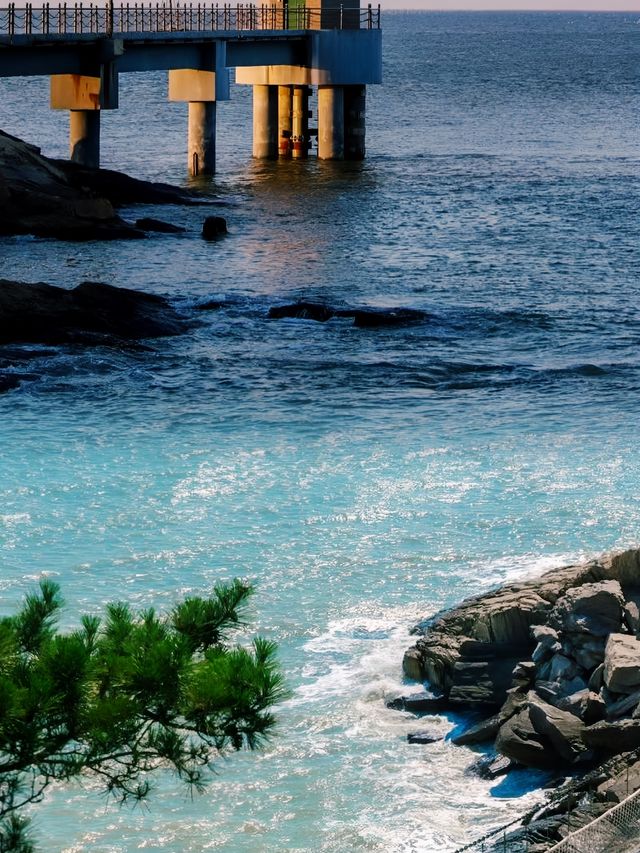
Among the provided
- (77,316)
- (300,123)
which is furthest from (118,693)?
(300,123)

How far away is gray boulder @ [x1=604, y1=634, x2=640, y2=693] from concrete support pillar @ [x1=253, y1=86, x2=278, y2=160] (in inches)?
2412

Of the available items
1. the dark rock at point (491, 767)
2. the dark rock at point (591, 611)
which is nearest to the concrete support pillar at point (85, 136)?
the dark rock at point (591, 611)

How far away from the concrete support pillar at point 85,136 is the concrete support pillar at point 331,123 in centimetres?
1393

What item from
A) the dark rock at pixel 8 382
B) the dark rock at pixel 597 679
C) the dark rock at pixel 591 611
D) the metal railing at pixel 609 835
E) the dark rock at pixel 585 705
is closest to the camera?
the metal railing at pixel 609 835

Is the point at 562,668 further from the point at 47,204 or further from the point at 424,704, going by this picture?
the point at 47,204

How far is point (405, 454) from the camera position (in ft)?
95.4

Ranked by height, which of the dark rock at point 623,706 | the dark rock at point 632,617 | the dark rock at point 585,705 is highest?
the dark rock at point 632,617

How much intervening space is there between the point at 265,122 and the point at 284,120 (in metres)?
3.39

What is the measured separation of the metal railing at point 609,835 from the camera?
520 inches

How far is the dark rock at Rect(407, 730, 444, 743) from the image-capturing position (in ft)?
58.0

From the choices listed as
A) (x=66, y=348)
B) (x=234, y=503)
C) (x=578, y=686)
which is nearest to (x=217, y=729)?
(x=578, y=686)

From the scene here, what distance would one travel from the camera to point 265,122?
7606 centimetres

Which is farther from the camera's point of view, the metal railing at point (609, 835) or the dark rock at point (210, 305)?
the dark rock at point (210, 305)

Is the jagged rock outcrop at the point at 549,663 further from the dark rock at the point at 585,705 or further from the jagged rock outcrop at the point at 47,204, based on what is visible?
the jagged rock outcrop at the point at 47,204
